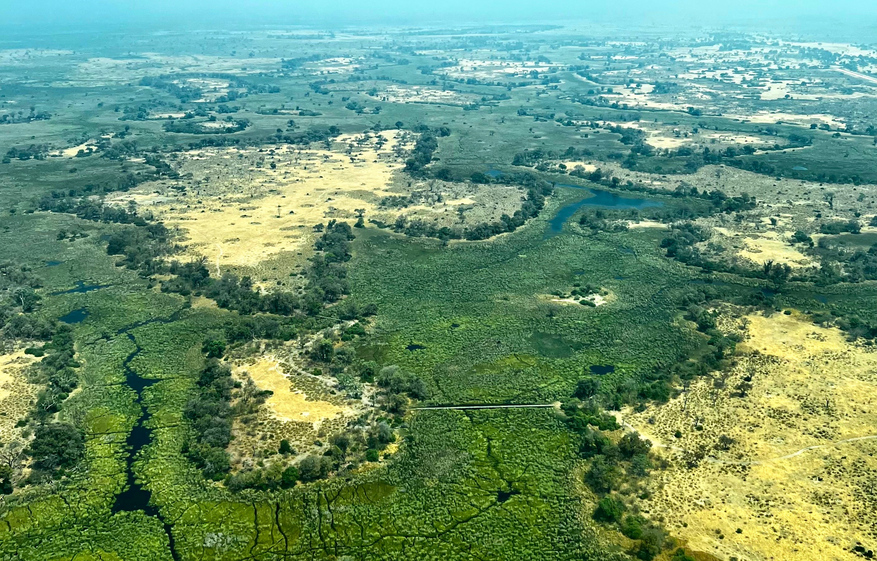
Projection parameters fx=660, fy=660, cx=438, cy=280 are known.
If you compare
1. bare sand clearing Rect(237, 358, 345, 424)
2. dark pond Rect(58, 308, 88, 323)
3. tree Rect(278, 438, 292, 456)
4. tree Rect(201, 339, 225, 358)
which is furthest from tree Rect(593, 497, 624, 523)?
dark pond Rect(58, 308, 88, 323)

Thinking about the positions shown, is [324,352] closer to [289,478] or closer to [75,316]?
[289,478]

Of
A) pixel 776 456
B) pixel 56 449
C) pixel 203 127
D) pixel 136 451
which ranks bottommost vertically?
pixel 776 456

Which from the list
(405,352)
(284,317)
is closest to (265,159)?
(284,317)

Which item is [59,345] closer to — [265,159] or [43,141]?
[265,159]

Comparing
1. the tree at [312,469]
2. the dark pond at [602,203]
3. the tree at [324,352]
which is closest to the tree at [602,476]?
the tree at [312,469]

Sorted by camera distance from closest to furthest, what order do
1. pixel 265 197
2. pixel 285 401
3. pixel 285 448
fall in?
1. pixel 285 448
2. pixel 285 401
3. pixel 265 197

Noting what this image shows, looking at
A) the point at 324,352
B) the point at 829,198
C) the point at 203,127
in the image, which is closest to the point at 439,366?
the point at 324,352

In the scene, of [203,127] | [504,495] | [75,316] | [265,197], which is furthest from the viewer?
[203,127]

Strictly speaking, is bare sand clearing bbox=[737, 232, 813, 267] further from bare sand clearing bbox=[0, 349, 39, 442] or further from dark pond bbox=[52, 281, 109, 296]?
bare sand clearing bbox=[0, 349, 39, 442]
